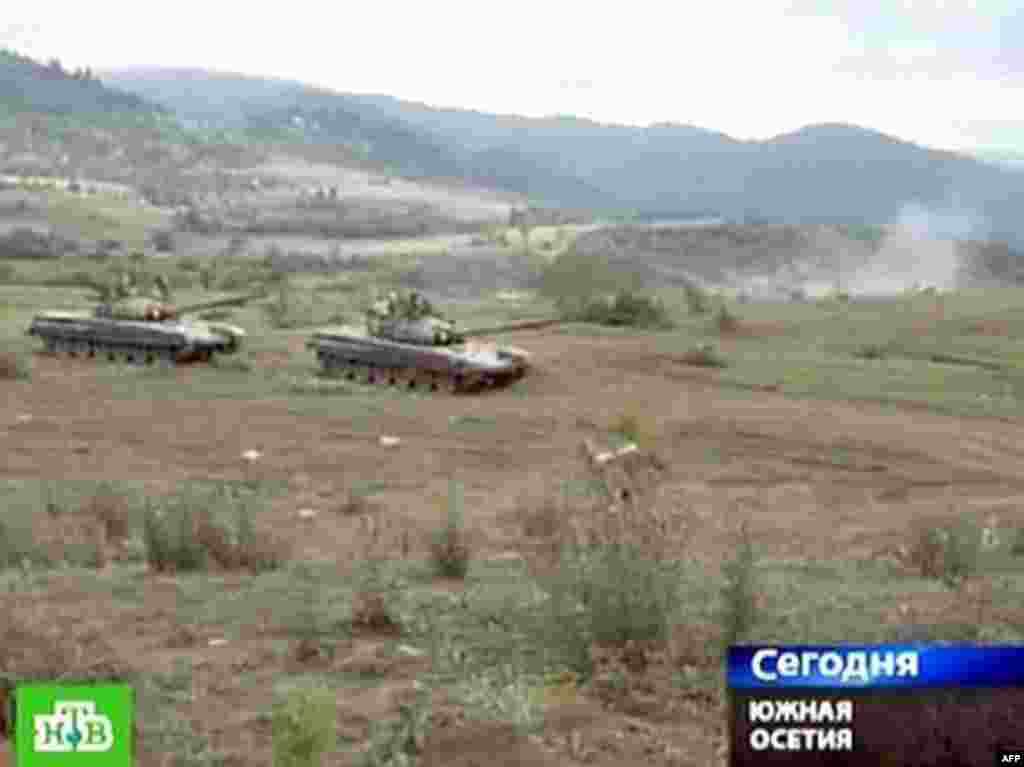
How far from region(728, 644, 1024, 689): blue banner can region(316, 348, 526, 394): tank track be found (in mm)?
28022

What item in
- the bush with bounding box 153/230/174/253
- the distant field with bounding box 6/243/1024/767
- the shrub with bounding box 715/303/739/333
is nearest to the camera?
the distant field with bounding box 6/243/1024/767

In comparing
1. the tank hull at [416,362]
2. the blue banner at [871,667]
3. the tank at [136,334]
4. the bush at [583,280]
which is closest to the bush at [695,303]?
the bush at [583,280]

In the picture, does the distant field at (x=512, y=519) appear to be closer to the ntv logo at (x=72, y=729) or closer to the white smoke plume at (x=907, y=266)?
the ntv logo at (x=72, y=729)

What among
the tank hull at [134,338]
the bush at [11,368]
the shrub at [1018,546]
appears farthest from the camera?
the tank hull at [134,338]

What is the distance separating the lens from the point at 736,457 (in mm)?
26844

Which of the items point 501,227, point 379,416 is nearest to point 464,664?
point 379,416

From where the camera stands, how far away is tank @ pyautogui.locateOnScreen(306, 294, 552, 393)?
111 feet

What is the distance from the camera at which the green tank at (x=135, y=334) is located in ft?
120

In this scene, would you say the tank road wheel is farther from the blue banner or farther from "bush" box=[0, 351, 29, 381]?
the blue banner

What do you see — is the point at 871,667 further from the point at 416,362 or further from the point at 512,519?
the point at 416,362

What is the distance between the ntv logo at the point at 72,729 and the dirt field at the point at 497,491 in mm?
2075

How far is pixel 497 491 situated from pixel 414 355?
11.2 meters

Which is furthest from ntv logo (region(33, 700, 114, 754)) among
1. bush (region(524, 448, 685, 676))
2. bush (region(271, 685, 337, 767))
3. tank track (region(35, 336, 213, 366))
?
tank track (region(35, 336, 213, 366))

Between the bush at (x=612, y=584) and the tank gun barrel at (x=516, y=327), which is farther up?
the bush at (x=612, y=584)
